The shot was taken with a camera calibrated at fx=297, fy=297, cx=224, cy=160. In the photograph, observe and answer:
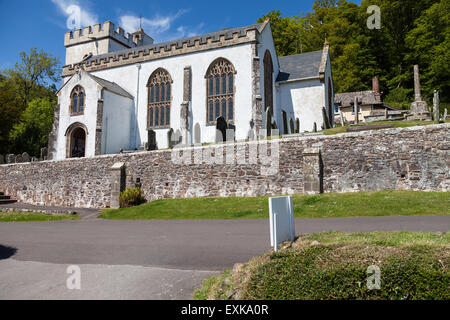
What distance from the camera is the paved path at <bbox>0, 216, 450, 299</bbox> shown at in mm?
4402

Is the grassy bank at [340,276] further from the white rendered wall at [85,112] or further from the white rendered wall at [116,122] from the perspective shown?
the white rendered wall at [116,122]

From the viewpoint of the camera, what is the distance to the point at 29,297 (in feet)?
13.4

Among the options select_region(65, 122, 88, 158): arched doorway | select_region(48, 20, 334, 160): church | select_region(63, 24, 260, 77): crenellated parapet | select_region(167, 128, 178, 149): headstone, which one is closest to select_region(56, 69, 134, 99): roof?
select_region(48, 20, 334, 160): church

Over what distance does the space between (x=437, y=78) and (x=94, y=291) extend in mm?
50681

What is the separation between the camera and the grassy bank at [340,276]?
341 cm

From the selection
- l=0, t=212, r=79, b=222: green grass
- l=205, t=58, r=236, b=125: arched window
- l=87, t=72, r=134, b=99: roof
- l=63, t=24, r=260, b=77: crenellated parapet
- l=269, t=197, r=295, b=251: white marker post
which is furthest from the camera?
l=87, t=72, r=134, b=99: roof

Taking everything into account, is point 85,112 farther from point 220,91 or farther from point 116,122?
point 220,91

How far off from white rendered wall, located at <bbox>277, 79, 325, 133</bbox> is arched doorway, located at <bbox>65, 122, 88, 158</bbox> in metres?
19.0

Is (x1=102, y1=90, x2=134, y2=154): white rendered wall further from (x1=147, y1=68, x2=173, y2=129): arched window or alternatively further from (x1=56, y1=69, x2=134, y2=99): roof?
(x1=147, y1=68, x2=173, y2=129): arched window

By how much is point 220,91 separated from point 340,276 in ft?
78.8

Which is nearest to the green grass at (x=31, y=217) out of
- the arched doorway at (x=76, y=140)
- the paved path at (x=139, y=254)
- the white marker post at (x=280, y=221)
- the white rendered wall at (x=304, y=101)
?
the paved path at (x=139, y=254)

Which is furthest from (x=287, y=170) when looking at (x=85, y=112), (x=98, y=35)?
(x=98, y=35)

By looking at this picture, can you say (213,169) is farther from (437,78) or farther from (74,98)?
(437,78)

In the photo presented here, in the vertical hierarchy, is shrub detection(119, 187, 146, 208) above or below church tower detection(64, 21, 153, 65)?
below
